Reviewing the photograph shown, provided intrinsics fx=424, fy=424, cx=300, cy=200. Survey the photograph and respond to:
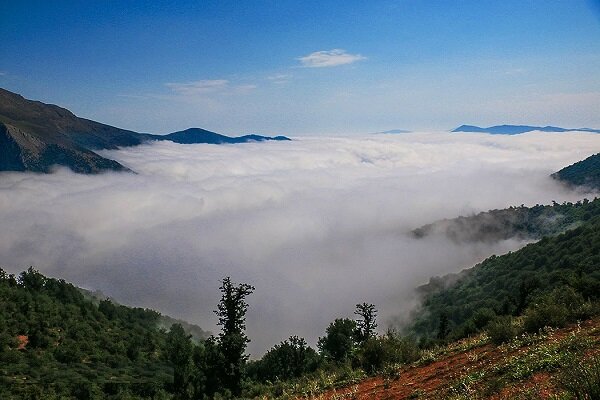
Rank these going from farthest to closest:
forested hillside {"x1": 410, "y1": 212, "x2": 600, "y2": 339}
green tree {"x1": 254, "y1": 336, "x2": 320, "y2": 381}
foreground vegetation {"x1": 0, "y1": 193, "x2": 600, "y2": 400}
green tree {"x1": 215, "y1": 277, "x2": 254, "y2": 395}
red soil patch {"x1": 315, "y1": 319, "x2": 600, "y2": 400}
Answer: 1. forested hillside {"x1": 410, "y1": 212, "x2": 600, "y2": 339}
2. green tree {"x1": 254, "y1": 336, "x2": 320, "y2": 381}
3. green tree {"x1": 215, "y1": 277, "x2": 254, "y2": 395}
4. foreground vegetation {"x1": 0, "y1": 193, "x2": 600, "y2": 400}
5. red soil patch {"x1": 315, "y1": 319, "x2": 600, "y2": 400}

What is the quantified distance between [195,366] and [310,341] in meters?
109

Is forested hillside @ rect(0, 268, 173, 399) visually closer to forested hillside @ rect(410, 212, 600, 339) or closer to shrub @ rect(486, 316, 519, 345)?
forested hillside @ rect(410, 212, 600, 339)

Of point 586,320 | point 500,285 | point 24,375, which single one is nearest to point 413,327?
point 500,285

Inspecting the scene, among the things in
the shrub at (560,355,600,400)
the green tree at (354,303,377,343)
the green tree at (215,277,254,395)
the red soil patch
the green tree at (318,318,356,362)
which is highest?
the shrub at (560,355,600,400)

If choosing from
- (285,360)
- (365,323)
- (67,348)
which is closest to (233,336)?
(365,323)

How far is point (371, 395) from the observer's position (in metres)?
12.1

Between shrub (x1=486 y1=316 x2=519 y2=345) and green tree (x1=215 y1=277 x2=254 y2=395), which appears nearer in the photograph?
shrub (x1=486 y1=316 x2=519 y2=345)

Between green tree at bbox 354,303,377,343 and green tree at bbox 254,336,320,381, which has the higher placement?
green tree at bbox 354,303,377,343

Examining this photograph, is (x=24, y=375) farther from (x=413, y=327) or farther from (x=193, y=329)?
(x=193, y=329)

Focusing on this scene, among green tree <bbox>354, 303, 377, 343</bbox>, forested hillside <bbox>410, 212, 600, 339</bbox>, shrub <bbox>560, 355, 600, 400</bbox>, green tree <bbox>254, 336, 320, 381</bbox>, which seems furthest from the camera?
forested hillside <bbox>410, 212, 600, 339</bbox>

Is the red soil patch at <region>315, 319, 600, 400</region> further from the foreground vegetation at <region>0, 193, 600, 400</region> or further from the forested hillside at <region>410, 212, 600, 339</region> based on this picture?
the forested hillside at <region>410, 212, 600, 339</region>

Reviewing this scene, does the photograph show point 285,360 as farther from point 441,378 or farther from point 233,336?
point 441,378

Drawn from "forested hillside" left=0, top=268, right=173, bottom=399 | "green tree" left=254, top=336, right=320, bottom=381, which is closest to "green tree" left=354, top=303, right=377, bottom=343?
"green tree" left=254, top=336, right=320, bottom=381

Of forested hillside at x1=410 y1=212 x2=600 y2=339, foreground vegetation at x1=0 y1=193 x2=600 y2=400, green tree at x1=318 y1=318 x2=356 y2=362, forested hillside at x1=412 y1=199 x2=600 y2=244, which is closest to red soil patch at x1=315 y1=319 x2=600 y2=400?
foreground vegetation at x1=0 y1=193 x2=600 y2=400
